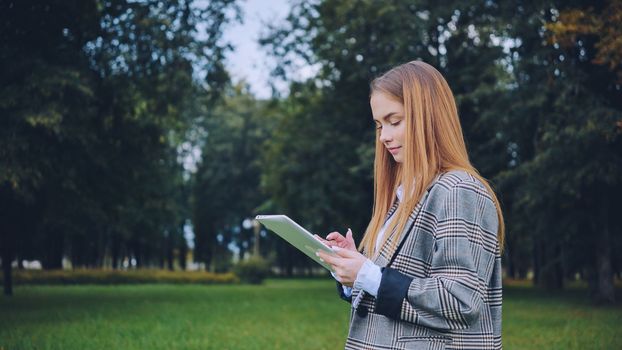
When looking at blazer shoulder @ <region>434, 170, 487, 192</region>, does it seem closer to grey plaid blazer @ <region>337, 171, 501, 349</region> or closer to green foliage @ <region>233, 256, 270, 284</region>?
grey plaid blazer @ <region>337, 171, 501, 349</region>

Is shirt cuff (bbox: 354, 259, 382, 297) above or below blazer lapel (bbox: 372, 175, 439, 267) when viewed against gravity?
below

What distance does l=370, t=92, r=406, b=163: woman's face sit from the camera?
90.7 inches

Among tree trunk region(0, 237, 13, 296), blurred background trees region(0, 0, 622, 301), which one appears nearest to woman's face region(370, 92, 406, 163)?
blurred background trees region(0, 0, 622, 301)

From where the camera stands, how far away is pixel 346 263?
2.17 m

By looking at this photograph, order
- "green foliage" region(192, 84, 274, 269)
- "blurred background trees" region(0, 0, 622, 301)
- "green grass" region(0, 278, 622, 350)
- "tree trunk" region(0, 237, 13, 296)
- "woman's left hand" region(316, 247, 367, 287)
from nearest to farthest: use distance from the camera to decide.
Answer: "woman's left hand" region(316, 247, 367, 287)
"green grass" region(0, 278, 622, 350)
"blurred background trees" region(0, 0, 622, 301)
"tree trunk" region(0, 237, 13, 296)
"green foliage" region(192, 84, 274, 269)

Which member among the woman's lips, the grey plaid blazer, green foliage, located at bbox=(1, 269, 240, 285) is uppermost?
the woman's lips

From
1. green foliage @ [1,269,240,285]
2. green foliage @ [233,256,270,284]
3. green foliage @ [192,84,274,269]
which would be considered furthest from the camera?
green foliage @ [192,84,274,269]

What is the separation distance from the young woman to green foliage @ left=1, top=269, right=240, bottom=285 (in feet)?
103

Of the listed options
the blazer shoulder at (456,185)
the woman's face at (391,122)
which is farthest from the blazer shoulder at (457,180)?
the woman's face at (391,122)

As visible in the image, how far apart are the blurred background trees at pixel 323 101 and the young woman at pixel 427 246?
37.8ft

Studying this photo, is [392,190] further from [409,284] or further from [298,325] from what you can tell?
[298,325]

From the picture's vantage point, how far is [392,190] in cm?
254

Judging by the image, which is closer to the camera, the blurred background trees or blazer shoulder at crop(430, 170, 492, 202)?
blazer shoulder at crop(430, 170, 492, 202)

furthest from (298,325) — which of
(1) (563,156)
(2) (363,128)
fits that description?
(2) (363,128)
